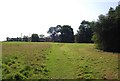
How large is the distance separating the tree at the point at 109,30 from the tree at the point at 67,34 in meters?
90.8

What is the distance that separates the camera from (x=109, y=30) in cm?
5091

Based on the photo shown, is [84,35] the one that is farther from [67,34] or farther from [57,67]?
[57,67]

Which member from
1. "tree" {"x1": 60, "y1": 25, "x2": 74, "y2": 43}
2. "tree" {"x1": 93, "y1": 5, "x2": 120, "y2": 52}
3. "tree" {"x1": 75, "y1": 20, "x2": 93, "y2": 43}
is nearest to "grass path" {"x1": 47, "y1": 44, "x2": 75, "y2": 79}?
"tree" {"x1": 93, "y1": 5, "x2": 120, "y2": 52}

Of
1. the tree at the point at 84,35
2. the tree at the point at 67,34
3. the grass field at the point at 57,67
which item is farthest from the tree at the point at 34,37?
the grass field at the point at 57,67

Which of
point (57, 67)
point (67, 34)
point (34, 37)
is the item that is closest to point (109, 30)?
point (57, 67)

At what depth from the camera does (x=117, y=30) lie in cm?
5025

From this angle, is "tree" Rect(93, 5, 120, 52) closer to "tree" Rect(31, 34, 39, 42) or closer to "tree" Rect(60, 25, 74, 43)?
"tree" Rect(60, 25, 74, 43)

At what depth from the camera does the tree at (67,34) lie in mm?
147163

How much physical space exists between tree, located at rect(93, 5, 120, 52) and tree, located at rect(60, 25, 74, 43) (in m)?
90.8

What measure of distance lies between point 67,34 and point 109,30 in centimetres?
10073

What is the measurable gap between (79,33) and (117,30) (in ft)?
264

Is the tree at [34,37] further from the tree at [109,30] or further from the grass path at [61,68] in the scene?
the grass path at [61,68]

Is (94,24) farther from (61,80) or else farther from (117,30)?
(61,80)

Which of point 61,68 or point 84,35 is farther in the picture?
point 84,35
